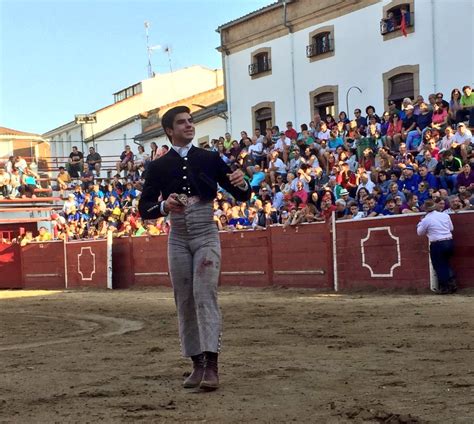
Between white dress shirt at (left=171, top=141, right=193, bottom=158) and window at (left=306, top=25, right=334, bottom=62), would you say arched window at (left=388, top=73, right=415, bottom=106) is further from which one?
white dress shirt at (left=171, top=141, right=193, bottom=158)

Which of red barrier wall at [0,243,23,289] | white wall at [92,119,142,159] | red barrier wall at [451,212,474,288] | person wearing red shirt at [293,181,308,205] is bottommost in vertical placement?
red barrier wall at [0,243,23,289]

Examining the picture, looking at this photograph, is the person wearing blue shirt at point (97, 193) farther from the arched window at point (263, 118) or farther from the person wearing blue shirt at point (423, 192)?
the person wearing blue shirt at point (423, 192)

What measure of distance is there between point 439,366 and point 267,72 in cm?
2203

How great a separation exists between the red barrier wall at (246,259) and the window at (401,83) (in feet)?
22.1

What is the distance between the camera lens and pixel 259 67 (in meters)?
27.0

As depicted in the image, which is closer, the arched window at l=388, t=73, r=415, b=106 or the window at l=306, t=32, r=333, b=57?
the arched window at l=388, t=73, r=415, b=106

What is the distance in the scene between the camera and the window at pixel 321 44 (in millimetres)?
23750

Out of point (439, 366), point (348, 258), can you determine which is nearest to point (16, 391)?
point (439, 366)

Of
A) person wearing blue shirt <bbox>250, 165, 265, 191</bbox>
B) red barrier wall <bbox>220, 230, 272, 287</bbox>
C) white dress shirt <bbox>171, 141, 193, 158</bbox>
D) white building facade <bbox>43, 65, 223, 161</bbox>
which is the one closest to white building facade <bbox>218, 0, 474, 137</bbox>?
person wearing blue shirt <bbox>250, 165, 265, 191</bbox>

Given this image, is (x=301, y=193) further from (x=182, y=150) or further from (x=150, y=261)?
(x=182, y=150)

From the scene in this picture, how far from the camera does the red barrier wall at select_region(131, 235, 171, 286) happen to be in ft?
61.8

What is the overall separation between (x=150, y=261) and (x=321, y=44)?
885 centimetres

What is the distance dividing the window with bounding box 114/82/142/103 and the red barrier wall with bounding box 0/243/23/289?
20293 mm

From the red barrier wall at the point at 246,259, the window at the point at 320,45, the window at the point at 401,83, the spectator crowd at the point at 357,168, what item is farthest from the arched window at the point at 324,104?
the red barrier wall at the point at 246,259
